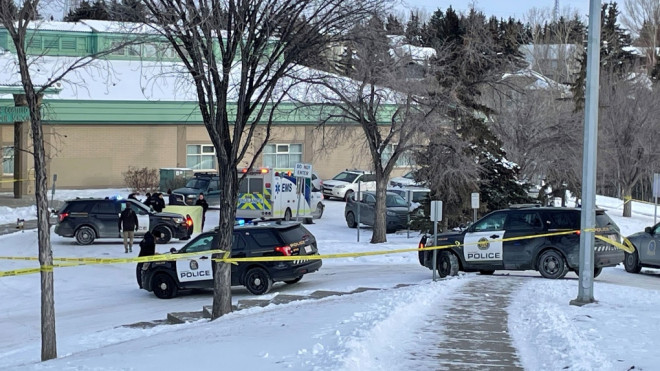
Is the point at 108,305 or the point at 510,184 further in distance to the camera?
the point at 510,184

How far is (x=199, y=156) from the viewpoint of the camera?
169ft

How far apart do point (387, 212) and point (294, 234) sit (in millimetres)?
14564

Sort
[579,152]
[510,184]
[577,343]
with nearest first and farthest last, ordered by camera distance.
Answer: [577,343]
[510,184]
[579,152]

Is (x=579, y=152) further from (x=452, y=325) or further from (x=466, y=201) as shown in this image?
(x=452, y=325)

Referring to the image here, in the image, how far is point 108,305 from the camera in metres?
18.6

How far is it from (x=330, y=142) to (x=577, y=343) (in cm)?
2095

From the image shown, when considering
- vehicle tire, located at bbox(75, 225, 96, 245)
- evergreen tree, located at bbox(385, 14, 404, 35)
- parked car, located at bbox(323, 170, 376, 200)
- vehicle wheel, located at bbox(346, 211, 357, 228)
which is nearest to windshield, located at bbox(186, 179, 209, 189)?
vehicle wheel, located at bbox(346, 211, 357, 228)

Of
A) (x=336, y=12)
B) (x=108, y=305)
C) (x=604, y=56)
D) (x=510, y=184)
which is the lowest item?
(x=108, y=305)

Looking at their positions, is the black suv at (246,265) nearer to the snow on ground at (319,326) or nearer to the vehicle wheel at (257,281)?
the vehicle wheel at (257,281)

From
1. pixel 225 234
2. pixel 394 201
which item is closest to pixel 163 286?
pixel 225 234

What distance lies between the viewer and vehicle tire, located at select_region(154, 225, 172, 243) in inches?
1148

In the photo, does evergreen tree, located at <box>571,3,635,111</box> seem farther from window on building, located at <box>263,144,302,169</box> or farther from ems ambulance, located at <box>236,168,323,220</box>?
ems ambulance, located at <box>236,168,323,220</box>

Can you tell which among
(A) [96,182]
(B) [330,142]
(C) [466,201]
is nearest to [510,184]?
(C) [466,201]

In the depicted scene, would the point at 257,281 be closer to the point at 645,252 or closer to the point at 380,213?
the point at 645,252
